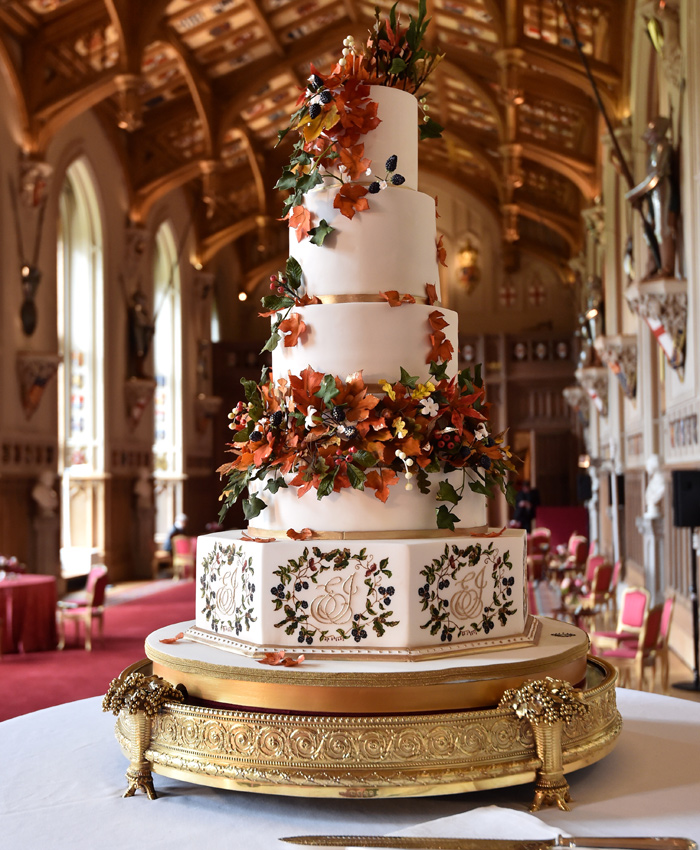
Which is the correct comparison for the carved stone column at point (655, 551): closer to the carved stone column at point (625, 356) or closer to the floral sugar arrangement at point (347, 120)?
the carved stone column at point (625, 356)

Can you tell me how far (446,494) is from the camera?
316cm

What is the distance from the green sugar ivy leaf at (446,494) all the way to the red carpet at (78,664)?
4.75 meters

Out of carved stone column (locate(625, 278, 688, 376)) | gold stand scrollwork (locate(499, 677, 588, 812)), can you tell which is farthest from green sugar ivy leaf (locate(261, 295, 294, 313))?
carved stone column (locate(625, 278, 688, 376))

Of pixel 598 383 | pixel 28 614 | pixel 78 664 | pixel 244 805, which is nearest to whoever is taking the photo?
pixel 244 805

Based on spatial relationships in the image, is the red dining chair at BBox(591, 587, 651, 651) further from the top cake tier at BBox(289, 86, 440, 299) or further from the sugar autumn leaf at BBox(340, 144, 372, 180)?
the sugar autumn leaf at BBox(340, 144, 372, 180)

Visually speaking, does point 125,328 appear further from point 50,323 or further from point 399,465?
point 399,465

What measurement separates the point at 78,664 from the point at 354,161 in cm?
673

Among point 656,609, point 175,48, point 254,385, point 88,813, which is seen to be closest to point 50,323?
point 175,48

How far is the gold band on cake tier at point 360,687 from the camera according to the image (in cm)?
270

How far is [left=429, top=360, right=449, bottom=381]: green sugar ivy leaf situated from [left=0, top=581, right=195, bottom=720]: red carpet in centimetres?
482

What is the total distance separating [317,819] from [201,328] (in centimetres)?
1903

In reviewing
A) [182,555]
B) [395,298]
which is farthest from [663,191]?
[182,555]

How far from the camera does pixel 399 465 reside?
10.5ft

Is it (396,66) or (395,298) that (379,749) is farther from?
(396,66)
